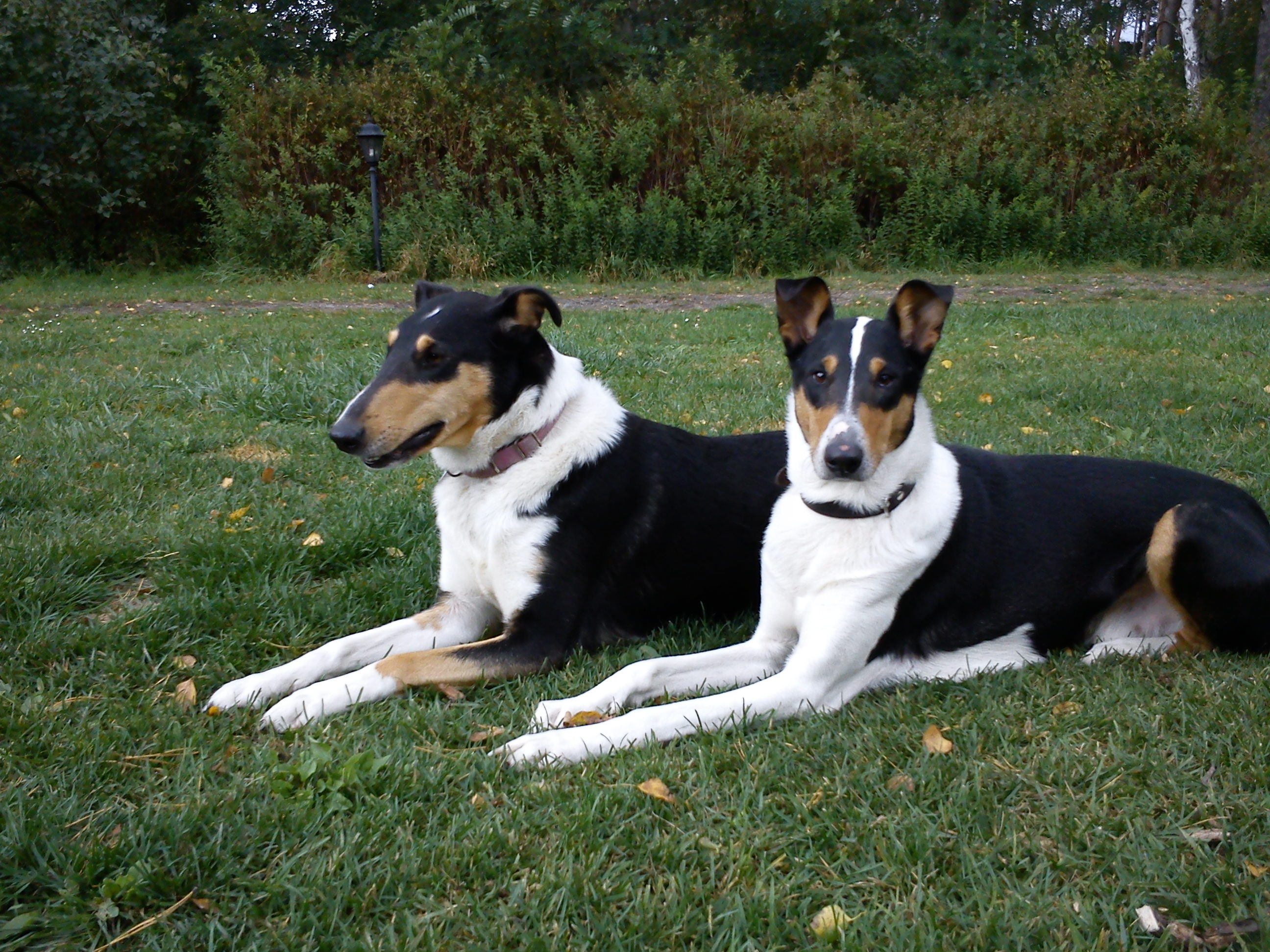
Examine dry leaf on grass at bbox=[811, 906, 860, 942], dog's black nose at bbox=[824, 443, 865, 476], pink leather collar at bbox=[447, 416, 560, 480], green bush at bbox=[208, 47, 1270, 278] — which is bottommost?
dry leaf on grass at bbox=[811, 906, 860, 942]

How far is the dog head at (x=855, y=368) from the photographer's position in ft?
10.4

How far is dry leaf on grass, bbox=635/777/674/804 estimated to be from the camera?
265 centimetres

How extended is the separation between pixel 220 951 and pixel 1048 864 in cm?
183

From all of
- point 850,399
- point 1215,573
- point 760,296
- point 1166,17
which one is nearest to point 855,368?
point 850,399

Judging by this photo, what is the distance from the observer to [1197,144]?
60.6 ft

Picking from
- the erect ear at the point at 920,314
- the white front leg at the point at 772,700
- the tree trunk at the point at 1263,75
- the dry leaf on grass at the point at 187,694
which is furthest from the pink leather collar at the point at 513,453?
the tree trunk at the point at 1263,75

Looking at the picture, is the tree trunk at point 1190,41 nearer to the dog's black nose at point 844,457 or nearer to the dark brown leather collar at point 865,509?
the dark brown leather collar at point 865,509

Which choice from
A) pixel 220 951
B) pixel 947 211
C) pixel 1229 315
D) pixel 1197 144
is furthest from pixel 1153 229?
pixel 220 951

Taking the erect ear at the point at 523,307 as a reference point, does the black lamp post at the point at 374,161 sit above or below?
above

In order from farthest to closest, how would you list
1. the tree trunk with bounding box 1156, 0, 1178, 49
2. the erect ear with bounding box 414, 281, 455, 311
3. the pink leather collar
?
the tree trunk with bounding box 1156, 0, 1178, 49
the erect ear with bounding box 414, 281, 455, 311
the pink leather collar

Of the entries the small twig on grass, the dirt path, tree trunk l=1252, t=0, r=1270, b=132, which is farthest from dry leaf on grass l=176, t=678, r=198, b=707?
tree trunk l=1252, t=0, r=1270, b=132

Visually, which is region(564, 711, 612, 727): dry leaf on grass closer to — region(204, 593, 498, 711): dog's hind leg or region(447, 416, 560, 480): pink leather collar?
region(204, 593, 498, 711): dog's hind leg

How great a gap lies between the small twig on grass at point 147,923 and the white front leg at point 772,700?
0.91m

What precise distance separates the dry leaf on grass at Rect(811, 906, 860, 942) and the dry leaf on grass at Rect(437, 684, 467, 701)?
58.1 inches
